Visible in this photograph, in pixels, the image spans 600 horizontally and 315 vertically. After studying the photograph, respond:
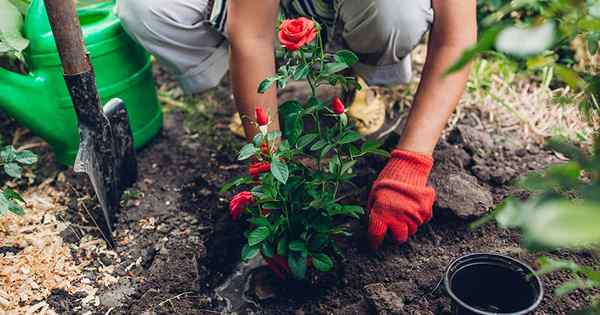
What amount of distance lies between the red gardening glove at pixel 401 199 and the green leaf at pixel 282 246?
244 mm

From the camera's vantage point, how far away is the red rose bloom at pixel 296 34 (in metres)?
1.31

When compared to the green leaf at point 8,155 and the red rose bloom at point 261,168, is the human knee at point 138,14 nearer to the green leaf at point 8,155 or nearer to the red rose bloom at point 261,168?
the green leaf at point 8,155

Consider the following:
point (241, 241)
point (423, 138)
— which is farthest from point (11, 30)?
point (423, 138)

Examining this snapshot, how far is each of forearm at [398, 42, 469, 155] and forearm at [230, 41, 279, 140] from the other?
372 millimetres

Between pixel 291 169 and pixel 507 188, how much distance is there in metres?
0.75

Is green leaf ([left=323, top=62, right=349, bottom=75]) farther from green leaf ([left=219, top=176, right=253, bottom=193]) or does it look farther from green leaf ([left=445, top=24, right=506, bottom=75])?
green leaf ([left=445, top=24, right=506, bottom=75])

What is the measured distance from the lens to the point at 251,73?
5.49 feet

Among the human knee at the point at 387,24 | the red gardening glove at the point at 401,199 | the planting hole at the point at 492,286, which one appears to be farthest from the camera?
the human knee at the point at 387,24

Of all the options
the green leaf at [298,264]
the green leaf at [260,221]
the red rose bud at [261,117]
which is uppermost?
the red rose bud at [261,117]

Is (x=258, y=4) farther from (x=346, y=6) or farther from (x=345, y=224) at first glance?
(x=345, y=224)

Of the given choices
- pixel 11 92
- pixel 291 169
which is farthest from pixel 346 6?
pixel 11 92

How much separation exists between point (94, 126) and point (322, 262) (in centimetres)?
85

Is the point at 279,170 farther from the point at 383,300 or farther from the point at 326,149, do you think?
the point at 383,300

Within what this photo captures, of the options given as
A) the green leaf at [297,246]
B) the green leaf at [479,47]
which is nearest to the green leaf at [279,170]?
the green leaf at [297,246]
